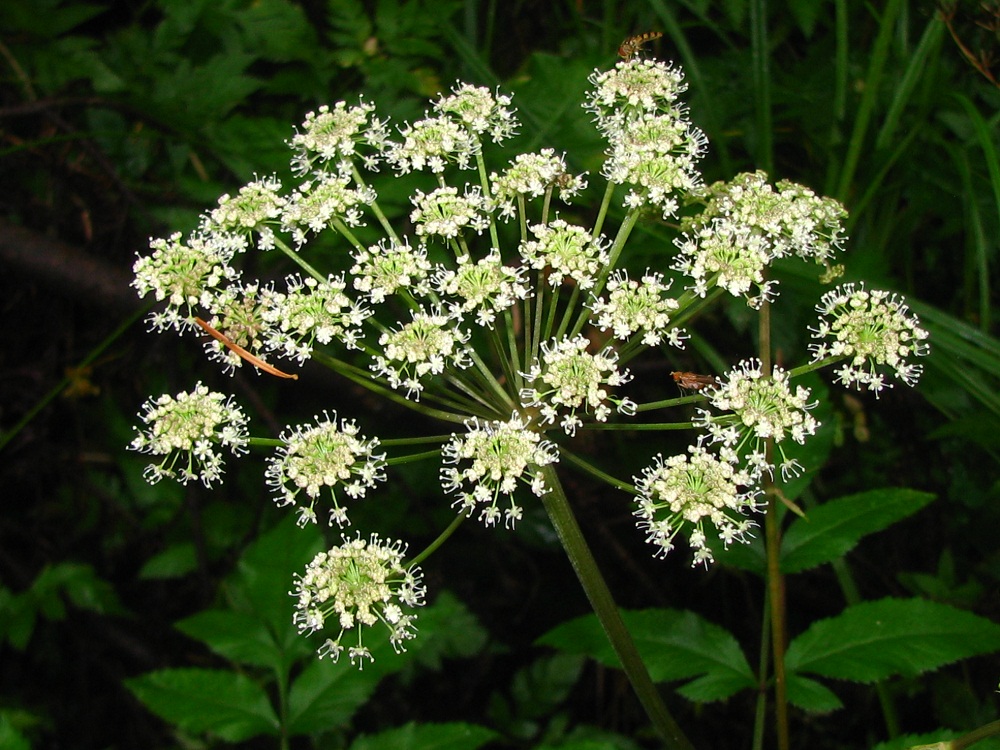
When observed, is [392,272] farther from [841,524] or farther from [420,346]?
[841,524]

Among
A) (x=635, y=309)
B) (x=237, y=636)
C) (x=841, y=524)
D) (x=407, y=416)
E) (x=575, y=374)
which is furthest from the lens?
(x=407, y=416)

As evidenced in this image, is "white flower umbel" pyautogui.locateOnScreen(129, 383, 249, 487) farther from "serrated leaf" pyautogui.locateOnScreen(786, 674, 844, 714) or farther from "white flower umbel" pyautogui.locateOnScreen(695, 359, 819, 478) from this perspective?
"serrated leaf" pyautogui.locateOnScreen(786, 674, 844, 714)

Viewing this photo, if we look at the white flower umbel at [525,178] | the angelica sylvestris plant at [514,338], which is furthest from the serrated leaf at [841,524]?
the white flower umbel at [525,178]

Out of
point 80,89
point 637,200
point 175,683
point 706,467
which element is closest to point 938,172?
point 637,200

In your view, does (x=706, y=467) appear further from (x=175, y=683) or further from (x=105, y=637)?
(x=105, y=637)

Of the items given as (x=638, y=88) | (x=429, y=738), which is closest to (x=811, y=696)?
(x=429, y=738)

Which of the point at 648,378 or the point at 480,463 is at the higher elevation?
the point at 648,378

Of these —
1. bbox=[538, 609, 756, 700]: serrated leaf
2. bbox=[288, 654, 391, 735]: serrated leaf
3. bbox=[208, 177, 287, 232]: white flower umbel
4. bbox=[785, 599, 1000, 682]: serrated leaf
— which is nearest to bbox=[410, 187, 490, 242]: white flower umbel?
bbox=[208, 177, 287, 232]: white flower umbel
